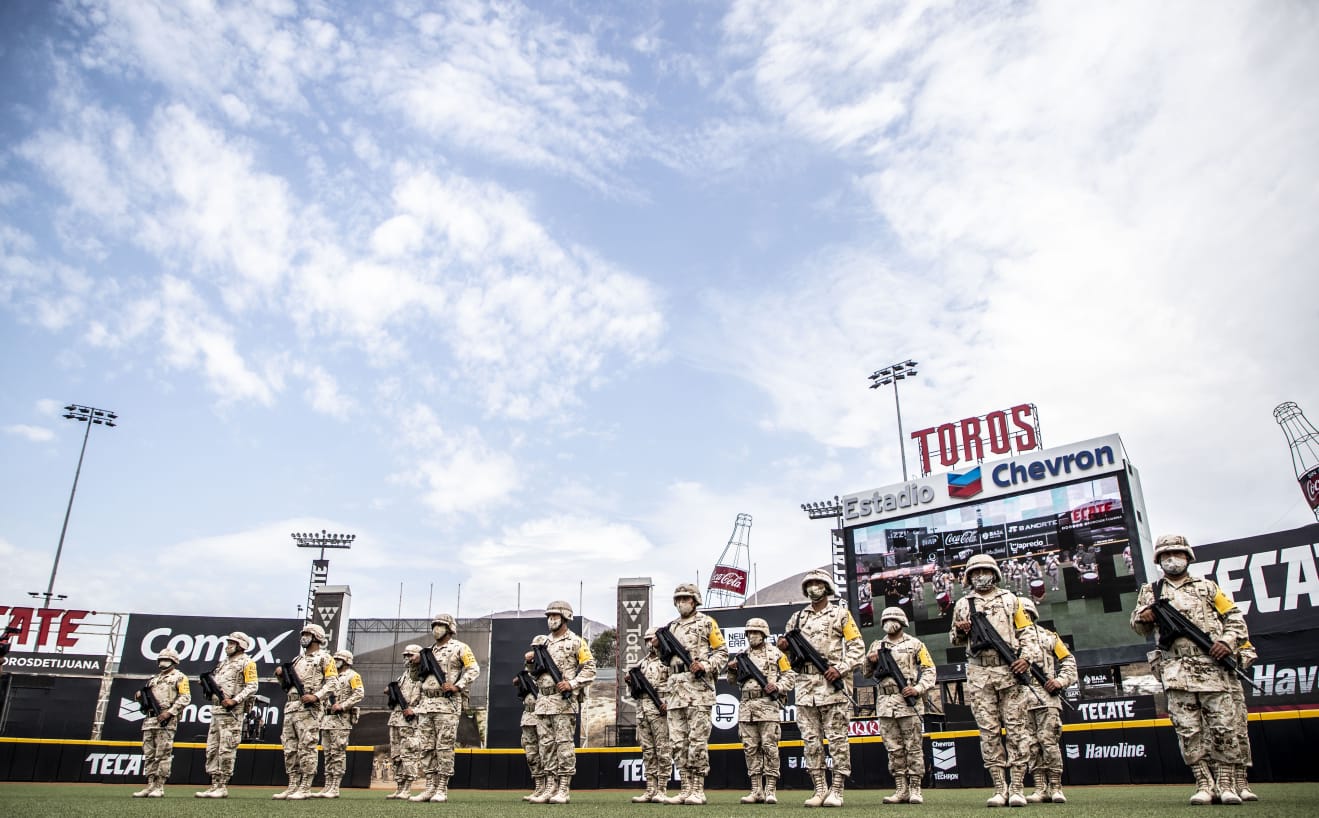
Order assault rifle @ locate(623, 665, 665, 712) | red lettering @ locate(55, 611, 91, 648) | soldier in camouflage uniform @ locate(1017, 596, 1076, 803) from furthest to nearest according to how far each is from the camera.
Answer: red lettering @ locate(55, 611, 91, 648)
assault rifle @ locate(623, 665, 665, 712)
soldier in camouflage uniform @ locate(1017, 596, 1076, 803)

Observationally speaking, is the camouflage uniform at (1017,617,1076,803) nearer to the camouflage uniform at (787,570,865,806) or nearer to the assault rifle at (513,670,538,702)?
the camouflage uniform at (787,570,865,806)

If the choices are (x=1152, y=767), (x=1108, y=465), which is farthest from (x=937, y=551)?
(x=1152, y=767)

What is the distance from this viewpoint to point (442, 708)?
440 inches

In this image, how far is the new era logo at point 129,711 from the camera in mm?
24219

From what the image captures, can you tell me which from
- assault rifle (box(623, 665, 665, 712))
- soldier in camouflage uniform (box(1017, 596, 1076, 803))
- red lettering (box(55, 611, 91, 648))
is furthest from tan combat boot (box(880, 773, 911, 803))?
red lettering (box(55, 611, 91, 648))

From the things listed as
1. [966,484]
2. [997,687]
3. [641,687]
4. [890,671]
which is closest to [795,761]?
[890,671]

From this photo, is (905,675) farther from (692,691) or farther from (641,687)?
(641,687)

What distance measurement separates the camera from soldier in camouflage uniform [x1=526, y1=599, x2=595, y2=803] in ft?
33.2

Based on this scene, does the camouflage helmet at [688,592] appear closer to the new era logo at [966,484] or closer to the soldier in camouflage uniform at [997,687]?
the soldier in camouflage uniform at [997,687]

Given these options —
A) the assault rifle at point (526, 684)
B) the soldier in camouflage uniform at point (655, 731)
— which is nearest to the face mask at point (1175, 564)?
the soldier in camouflage uniform at point (655, 731)

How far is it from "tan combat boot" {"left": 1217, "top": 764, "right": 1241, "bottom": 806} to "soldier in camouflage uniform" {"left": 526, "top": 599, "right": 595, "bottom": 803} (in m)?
6.50

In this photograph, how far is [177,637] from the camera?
27.4 meters

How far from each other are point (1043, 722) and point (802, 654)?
2.41m

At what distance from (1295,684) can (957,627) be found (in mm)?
15096
